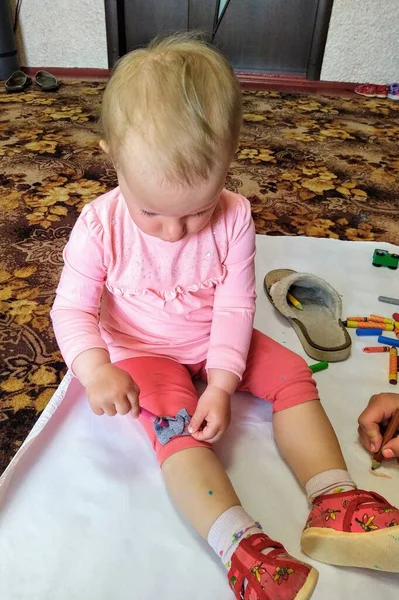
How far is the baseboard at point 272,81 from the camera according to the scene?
2248 mm

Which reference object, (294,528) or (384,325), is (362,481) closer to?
(294,528)

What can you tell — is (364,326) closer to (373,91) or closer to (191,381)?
(191,381)

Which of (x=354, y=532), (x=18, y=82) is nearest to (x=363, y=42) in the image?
(x=18, y=82)

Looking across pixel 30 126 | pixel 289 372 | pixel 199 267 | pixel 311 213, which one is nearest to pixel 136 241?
pixel 199 267

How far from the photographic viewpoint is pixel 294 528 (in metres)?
0.58

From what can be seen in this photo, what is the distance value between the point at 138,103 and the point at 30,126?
138 centimetres

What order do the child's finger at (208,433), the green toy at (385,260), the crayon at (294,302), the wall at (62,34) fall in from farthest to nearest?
the wall at (62,34)
the green toy at (385,260)
the crayon at (294,302)
the child's finger at (208,433)

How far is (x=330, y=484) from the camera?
56 cm

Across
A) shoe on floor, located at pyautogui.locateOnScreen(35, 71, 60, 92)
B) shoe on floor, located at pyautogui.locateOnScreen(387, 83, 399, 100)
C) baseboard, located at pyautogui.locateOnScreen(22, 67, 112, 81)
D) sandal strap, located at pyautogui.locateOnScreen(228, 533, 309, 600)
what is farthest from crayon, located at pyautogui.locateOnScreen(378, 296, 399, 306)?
baseboard, located at pyautogui.locateOnScreen(22, 67, 112, 81)

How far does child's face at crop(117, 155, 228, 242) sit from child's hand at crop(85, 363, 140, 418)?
0.52ft

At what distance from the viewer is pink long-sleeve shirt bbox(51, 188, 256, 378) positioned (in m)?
0.62

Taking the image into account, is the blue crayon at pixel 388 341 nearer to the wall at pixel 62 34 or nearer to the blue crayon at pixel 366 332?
the blue crayon at pixel 366 332

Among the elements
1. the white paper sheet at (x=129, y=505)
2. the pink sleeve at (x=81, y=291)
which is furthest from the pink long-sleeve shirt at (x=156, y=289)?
the white paper sheet at (x=129, y=505)

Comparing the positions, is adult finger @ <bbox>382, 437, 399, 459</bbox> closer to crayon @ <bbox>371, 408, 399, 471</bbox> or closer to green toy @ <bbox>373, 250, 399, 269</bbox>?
crayon @ <bbox>371, 408, 399, 471</bbox>
